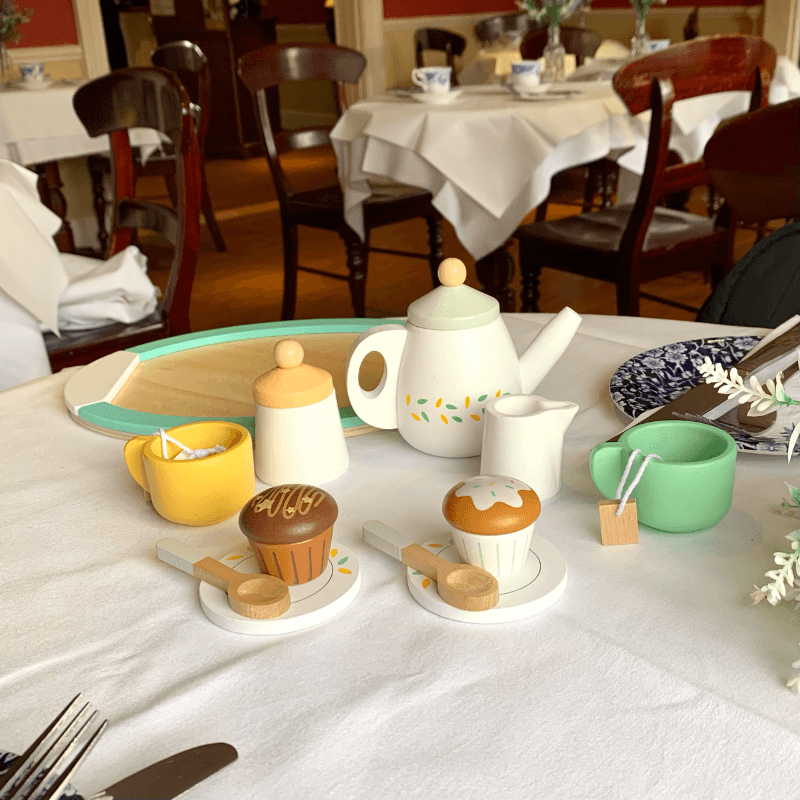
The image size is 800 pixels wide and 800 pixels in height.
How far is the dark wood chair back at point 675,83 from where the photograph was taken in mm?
1994

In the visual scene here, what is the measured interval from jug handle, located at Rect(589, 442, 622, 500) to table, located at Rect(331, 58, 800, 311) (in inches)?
72.9

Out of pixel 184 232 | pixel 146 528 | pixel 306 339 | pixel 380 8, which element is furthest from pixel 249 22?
pixel 146 528

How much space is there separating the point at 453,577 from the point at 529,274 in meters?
1.97

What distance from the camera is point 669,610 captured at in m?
0.53

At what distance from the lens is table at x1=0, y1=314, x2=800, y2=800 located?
0.43 metres

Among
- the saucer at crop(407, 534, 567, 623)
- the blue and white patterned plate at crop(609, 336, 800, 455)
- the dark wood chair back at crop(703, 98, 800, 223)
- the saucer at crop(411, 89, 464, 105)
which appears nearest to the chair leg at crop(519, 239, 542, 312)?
the saucer at crop(411, 89, 464, 105)

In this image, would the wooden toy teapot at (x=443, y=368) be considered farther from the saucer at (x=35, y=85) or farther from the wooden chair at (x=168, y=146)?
the saucer at (x=35, y=85)

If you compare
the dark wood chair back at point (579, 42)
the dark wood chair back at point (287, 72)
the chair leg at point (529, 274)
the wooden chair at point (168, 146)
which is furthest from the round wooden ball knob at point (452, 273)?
the dark wood chair back at point (579, 42)

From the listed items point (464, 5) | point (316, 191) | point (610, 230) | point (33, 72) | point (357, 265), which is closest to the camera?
point (610, 230)

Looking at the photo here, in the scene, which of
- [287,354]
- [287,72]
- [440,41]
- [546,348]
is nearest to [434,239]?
[287,72]

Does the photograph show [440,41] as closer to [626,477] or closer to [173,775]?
[626,477]

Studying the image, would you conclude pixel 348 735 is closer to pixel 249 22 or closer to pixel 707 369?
pixel 707 369

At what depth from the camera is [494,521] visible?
52 cm

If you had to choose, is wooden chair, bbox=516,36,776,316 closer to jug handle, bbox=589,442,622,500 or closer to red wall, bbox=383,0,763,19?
jug handle, bbox=589,442,622,500
